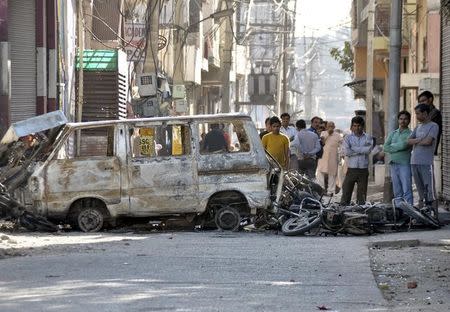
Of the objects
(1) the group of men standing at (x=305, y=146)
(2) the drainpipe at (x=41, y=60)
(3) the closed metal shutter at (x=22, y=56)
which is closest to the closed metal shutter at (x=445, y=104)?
(1) the group of men standing at (x=305, y=146)

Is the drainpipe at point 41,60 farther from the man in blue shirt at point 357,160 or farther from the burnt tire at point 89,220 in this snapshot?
the burnt tire at point 89,220

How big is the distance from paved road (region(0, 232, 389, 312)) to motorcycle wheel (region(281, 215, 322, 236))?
0.63 meters

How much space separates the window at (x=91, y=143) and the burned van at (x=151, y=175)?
19 millimetres

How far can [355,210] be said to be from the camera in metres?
16.9

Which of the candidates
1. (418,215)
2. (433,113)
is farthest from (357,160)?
(418,215)

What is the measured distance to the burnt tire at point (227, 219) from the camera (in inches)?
688

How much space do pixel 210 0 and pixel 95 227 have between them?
41.1 meters

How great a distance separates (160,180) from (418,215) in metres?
3.51

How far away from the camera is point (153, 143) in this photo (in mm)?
17656

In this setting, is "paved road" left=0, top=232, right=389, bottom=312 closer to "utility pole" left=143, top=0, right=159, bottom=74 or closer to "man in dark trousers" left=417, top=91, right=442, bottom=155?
"man in dark trousers" left=417, top=91, right=442, bottom=155

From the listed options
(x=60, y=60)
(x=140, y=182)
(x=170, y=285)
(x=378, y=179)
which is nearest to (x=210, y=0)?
(x=378, y=179)

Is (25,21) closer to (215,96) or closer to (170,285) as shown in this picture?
(170,285)

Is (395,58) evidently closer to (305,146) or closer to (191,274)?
(305,146)

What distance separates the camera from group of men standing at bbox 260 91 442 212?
18.0m
